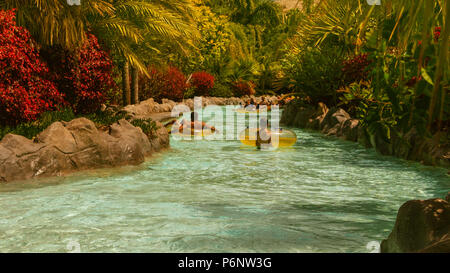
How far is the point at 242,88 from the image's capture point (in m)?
35.6

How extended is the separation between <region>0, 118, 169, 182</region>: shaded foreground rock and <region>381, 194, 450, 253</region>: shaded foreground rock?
18.4 feet

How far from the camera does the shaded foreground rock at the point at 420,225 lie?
365 centimetres

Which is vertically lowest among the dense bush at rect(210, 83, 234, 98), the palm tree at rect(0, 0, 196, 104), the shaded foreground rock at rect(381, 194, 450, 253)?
the shaded foreground rock at rect(381, 194, 450, 253)

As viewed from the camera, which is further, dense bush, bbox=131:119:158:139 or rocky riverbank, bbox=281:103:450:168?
dense bush, bbox=131:119:158:139

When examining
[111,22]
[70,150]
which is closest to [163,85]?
[111,22]

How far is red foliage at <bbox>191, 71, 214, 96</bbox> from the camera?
3001cm

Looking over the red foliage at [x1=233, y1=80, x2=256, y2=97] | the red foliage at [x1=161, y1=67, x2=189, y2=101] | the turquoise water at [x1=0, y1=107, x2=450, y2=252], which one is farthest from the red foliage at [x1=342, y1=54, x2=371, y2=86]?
the red foliage at [x1=233, y1=80, x2=256, y2=97]

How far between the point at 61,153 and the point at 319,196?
4.10 meters

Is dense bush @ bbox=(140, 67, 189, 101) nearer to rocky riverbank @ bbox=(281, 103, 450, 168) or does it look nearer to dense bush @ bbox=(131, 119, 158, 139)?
rocky riverbank @ bbox=(281, 103, 450, 168)

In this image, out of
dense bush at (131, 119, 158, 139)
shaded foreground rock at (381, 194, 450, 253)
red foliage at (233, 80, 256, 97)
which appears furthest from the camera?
red foliage at (233, 80, 256, 97)

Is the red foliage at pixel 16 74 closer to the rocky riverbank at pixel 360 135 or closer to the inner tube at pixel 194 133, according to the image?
the inner tube at pixel 194 133

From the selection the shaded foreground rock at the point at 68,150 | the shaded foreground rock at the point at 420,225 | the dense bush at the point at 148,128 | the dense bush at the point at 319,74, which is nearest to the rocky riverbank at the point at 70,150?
the shaded foreground rock at the point at 68,150
